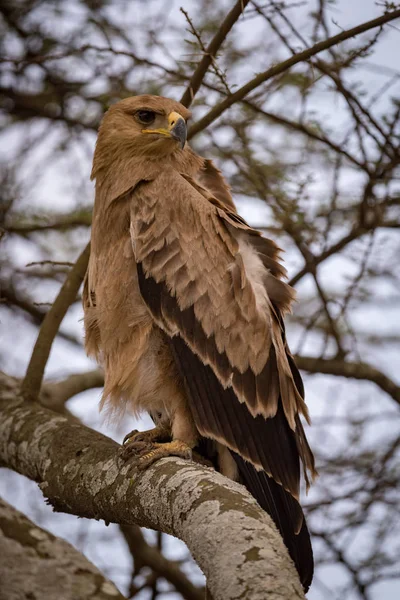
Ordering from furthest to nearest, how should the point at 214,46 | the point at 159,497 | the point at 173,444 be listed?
1. the point at 214,46
2. the point at 173,444
3. the point at 159,497

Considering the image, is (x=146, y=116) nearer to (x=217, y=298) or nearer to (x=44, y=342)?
(x=217, y=298)

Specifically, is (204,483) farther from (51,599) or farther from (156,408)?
(156,408)

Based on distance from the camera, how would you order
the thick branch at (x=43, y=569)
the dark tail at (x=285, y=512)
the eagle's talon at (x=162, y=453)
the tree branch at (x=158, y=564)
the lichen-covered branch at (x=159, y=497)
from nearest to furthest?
the lichen-covered branch at (x=159, y=497) < the thick branch at (x=43, y=569) < the eagle's talon at (x=162, y=453) < the dark tail at (x=285, y=512) < the tree branch at (x=158, y=564)

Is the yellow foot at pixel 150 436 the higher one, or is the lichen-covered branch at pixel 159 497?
the yellow foot at pixel 150 436

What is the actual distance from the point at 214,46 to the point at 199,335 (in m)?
1.59

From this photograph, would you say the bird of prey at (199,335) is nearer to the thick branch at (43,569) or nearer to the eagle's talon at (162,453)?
the eagle's talon at (162,453)

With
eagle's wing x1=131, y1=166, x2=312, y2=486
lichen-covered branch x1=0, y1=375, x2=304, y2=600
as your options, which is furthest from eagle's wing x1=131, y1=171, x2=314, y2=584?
lichen-covered branch x1=0, y1=375, x2=304, y2=600

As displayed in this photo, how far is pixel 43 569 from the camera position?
3.52 metres

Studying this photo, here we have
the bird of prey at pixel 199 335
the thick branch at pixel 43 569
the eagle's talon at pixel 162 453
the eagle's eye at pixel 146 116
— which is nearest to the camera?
the thick branch at pixel 43 569

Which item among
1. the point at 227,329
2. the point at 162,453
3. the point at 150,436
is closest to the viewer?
the point at 162,453

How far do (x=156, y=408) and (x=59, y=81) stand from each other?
12.4 feet

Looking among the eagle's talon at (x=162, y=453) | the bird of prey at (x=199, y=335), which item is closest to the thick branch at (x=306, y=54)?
the bird of prey at (x=199, y=335)

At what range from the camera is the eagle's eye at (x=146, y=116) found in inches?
185

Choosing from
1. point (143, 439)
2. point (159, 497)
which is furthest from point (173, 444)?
point (159, 497)
